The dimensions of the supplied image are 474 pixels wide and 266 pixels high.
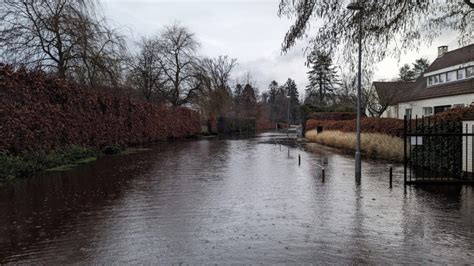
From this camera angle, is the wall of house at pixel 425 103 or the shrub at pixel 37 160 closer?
the shrub at pixel 37 160

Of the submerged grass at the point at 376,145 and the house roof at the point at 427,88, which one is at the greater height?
the house roof at the point at 427,88

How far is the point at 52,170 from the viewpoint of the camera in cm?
1377

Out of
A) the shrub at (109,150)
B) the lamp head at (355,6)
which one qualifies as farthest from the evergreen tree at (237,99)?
the lamp head at (355,6)

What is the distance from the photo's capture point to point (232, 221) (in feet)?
22.6

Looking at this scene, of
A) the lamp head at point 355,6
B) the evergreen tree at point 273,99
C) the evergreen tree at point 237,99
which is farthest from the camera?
the evergreen tree at point 273,99

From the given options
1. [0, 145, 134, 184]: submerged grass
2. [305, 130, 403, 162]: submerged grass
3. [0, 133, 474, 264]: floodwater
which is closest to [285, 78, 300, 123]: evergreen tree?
[305, 130, 403, 162]: submerged grass

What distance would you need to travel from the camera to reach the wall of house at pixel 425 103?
2677 centimetres

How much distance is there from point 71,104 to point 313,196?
501 inches

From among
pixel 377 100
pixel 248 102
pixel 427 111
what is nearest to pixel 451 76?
pixel 427 111

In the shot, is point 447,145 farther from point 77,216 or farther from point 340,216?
point 77,216

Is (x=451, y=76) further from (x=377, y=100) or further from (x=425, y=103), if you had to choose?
(x=377, y=100)

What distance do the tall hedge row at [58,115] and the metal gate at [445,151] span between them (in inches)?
473

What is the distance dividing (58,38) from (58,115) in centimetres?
407

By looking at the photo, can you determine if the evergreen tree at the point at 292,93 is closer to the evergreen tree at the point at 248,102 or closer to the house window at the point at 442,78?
the evergreen tree at the point at 248,102
